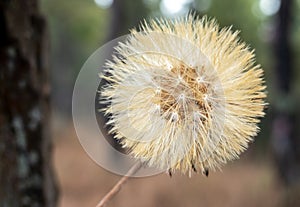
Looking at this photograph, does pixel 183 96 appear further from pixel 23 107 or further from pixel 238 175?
pixel 238 175

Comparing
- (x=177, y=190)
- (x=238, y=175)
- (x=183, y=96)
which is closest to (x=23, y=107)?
(x=183, y=96)

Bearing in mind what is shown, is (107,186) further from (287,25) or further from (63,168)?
(287,25)

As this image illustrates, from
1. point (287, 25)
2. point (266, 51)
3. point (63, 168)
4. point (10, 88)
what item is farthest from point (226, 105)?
point (266, 51)

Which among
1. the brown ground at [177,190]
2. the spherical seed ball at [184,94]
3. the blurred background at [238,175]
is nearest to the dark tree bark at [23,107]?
the spherical seed ball at [184,94]

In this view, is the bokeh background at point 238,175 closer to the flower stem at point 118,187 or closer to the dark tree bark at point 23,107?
the dark tree bark at point 23,107

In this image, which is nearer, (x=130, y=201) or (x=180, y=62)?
(x=180, y=62)
